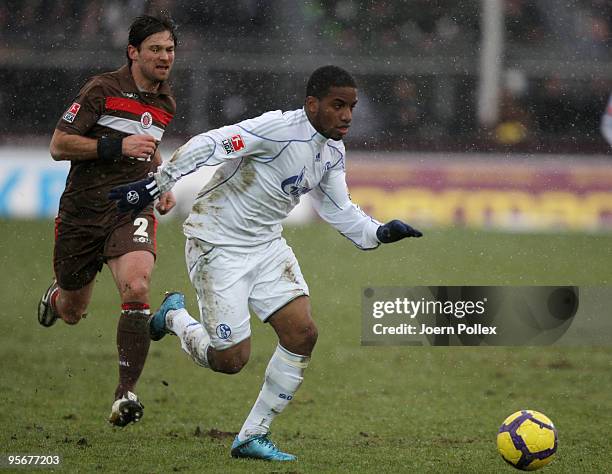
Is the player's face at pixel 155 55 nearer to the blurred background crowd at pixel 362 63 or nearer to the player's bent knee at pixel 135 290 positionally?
the player's bent knee at pixel 135 290

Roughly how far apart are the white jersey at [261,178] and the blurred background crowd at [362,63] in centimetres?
1037

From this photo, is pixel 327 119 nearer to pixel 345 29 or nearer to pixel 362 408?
pixel 362 408

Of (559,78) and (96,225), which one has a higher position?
(559,78)

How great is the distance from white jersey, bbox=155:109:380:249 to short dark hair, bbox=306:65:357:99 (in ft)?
0.62

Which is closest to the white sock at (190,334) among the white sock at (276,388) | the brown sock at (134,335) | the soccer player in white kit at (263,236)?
the soccer player in white kit at (263,236)

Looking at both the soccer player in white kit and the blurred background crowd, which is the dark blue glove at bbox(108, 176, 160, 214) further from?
the blurred background crowd

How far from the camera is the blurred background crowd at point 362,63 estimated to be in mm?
17172

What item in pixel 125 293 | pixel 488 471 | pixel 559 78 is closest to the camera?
pixel 488 471

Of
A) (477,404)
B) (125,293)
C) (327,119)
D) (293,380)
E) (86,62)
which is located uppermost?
(86,62)

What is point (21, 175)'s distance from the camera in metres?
16.1

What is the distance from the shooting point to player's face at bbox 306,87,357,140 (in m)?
5.73

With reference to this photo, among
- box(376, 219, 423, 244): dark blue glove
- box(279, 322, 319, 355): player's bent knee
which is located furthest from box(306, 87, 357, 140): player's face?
box(279, 322, 319, 355): player's bent knee

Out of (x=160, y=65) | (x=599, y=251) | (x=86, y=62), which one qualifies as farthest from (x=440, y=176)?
(x=160, y=65)

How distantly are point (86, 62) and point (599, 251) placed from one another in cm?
793
